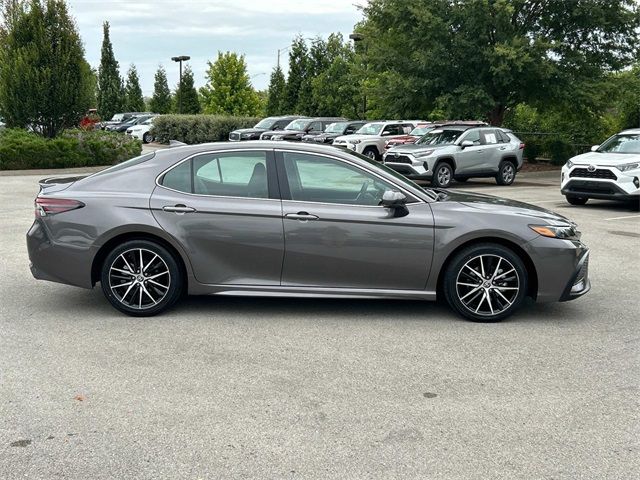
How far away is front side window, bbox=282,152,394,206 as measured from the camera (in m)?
6.11

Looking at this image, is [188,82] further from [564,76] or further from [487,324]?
[487,324]

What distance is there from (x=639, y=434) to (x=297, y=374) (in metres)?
2.11

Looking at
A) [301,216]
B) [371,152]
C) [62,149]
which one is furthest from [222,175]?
[371,152]

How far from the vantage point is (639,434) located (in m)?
3.94

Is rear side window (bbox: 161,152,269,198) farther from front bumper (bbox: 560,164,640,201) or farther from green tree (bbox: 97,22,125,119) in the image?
green tree (bbox: 97,22,125,119)

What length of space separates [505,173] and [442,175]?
8.62ft

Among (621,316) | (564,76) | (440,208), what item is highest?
(564,76)

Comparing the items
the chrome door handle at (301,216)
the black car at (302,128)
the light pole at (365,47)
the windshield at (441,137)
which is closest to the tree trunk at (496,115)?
the light pole at (365,47)

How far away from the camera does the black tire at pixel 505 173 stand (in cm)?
2050

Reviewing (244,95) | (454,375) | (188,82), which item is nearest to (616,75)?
(454,375)

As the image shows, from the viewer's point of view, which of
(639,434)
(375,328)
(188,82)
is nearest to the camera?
(639,434)

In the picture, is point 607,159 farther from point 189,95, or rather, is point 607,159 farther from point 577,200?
point 189,95

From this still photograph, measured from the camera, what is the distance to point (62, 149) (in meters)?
22.1

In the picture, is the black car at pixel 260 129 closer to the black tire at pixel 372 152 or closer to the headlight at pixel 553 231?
the black tire at pixel 372 152
